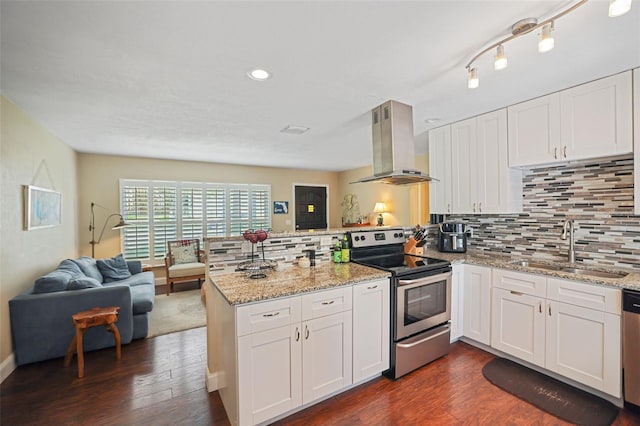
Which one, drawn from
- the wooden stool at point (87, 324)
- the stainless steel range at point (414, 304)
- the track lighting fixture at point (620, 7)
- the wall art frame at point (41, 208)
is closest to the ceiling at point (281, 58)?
the track lighting fixture at point (620, 7)

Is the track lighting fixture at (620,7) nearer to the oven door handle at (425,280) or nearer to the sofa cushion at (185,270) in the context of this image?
the oven door handle at (425,280)

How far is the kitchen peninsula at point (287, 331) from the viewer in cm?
175

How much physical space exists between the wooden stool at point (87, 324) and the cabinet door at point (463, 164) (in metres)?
3.83

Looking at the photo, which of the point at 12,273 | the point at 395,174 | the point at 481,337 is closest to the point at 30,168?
the point at 12,273

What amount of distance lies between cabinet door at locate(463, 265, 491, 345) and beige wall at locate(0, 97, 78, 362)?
14.3 feet

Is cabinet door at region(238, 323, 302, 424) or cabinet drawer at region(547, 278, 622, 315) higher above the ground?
cabinet drawer at region(547, 278, 622, 315)

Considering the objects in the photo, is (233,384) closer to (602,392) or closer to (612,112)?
(602,392)

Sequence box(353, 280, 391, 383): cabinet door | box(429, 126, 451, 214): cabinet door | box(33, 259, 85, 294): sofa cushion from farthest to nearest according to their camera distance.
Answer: box(429, 126, 451, 214): cabinet door, box(33, 259, 85, 294): sofa cushion, box(353, 280, 391, 383): cabinet door

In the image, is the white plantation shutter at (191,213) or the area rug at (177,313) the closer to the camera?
the area rug at (177,313)

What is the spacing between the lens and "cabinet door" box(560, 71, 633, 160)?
212 cm

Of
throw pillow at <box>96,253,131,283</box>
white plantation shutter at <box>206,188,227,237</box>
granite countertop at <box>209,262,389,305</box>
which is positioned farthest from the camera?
white plantation shutter at <box>206,188,227,237</box>

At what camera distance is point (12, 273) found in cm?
268

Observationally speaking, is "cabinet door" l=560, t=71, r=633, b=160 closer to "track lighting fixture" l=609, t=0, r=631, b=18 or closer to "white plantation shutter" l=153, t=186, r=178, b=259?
"track lighting fixture" l=609, t=0, r=631, b=18

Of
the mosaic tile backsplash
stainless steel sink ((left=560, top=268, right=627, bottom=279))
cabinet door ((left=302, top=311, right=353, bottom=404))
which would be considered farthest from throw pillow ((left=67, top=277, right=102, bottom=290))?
stainless steel sink ((left=560, top=268, right=627, bottom=279))
